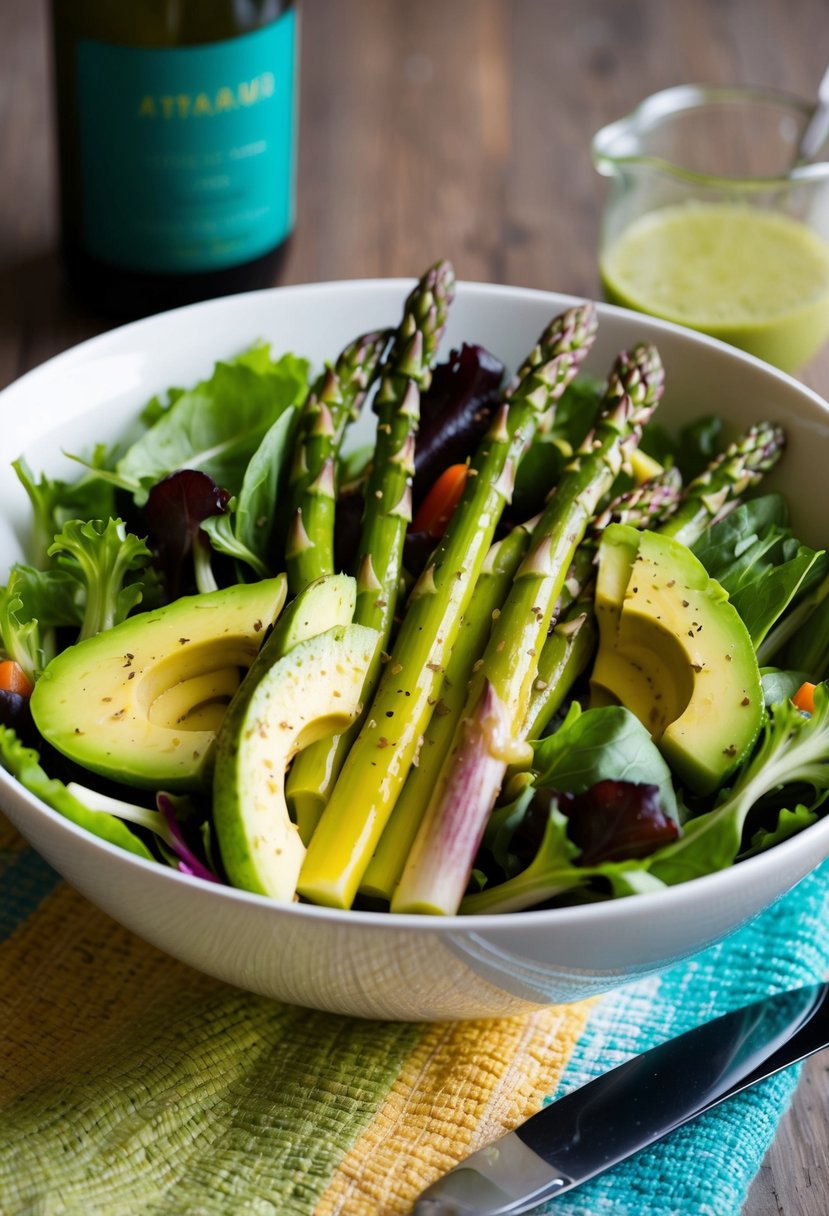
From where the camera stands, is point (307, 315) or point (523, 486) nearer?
point (523, 486)

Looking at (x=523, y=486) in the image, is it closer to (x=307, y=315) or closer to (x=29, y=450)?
(x=307, y=315)

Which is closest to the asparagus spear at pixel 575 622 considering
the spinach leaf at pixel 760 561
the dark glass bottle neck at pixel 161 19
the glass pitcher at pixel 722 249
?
the spinach leaf at pixel 760 561

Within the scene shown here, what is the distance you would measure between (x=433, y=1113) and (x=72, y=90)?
7.58ft

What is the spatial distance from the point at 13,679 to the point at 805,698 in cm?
104

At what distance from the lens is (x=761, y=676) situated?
190 cm

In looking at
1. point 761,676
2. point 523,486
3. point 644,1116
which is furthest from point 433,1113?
point 523,486

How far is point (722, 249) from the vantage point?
10.6 ft

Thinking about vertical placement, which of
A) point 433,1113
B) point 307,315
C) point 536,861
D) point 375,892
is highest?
point 307,315

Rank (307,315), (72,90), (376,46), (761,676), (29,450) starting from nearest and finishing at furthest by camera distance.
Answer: (761,676) < (29,450) < (307,315) < (72,90) < (376,46)

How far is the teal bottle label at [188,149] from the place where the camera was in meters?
2.95

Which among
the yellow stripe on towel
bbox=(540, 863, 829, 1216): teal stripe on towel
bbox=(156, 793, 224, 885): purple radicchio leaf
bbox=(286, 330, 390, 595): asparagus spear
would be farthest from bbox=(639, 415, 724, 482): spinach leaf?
bbox=(156, 793, 224, 885): purple radicchio leaf

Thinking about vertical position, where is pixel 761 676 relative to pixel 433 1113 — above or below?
above

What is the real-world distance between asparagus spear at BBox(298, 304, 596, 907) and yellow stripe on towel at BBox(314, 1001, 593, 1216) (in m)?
0.29

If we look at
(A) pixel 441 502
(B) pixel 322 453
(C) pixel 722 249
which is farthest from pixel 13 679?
(C) pixel 722 249
